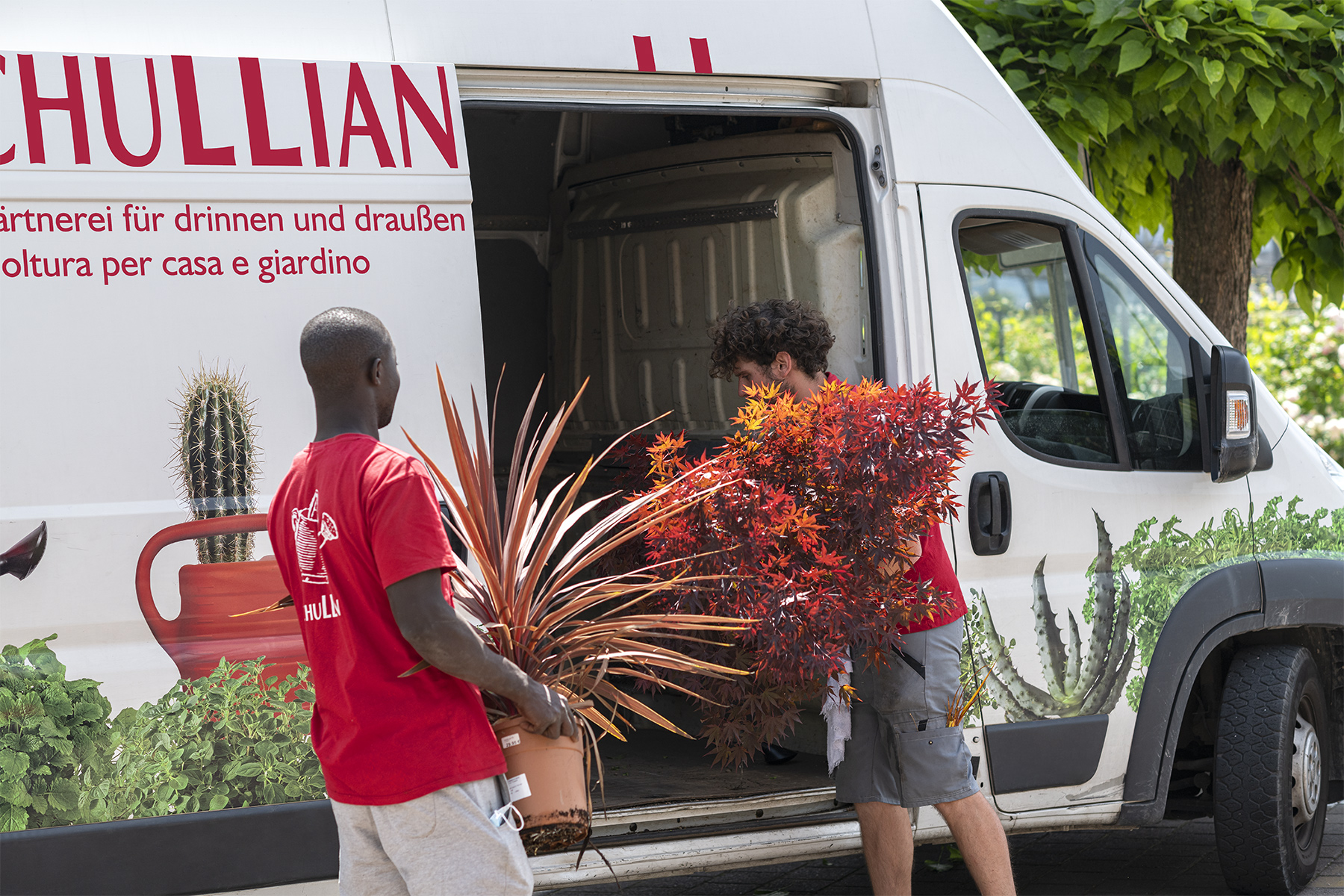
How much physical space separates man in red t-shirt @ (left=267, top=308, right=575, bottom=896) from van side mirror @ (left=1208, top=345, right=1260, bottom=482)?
2.56 metres

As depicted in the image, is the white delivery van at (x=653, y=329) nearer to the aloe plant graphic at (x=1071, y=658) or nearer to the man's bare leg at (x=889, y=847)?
the aloe plant graphic at (x=1071, y=658)

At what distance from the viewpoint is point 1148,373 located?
14.3 feet

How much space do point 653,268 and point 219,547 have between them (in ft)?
7.35

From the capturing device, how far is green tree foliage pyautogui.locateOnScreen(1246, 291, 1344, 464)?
35.4 ft

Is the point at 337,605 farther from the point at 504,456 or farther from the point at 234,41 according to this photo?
the point at 504,456

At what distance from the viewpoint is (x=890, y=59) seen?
3.97 metres

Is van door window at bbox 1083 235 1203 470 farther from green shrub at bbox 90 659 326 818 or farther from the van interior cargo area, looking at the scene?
green shrub at bbox 90 659 326 818

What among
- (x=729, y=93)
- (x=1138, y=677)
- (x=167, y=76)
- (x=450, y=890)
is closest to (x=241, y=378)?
(x=167, y=76)

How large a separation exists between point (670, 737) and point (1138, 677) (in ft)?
4.94

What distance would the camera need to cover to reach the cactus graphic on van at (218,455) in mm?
3066

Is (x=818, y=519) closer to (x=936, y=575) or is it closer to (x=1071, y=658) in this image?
(x=936, y=575)

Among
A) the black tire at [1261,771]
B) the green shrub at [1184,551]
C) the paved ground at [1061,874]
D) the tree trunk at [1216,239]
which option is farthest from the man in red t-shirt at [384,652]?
the tree trunk at [1216,239]

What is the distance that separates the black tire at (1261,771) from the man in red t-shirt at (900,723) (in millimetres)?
1180

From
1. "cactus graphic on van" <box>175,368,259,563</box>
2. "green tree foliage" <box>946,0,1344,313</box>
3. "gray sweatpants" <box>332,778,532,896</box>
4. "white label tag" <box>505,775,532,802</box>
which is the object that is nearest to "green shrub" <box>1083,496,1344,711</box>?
"green tree foliage" <box>946,0,1344,313</box>
